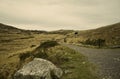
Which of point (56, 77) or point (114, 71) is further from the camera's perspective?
point (114, 71)

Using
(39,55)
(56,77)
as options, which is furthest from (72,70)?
(39,55)

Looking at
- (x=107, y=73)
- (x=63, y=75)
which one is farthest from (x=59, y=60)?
(x=107, y=73)

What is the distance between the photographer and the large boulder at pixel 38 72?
18688 mm

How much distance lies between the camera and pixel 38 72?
18875 millimetres

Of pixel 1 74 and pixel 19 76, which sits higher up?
pixel 19 76

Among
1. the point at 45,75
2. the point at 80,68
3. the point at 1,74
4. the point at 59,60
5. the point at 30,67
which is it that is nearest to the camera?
the point at 45,75

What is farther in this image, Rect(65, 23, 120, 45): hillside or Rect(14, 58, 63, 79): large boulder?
Rect(65, 23, 120, 45): hillside

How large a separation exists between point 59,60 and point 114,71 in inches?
336

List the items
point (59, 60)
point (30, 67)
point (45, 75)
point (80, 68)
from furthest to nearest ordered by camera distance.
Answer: point (59, 60) < point (80, 68) < point (30, 67) < point (45, 75)

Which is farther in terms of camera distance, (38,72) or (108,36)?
(108,36)

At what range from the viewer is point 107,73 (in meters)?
21.0

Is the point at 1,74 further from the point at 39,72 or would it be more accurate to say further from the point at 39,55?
the point at 39,72

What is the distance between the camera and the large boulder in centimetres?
1869

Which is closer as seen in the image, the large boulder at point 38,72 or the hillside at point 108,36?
the large boulder at point 38,72
